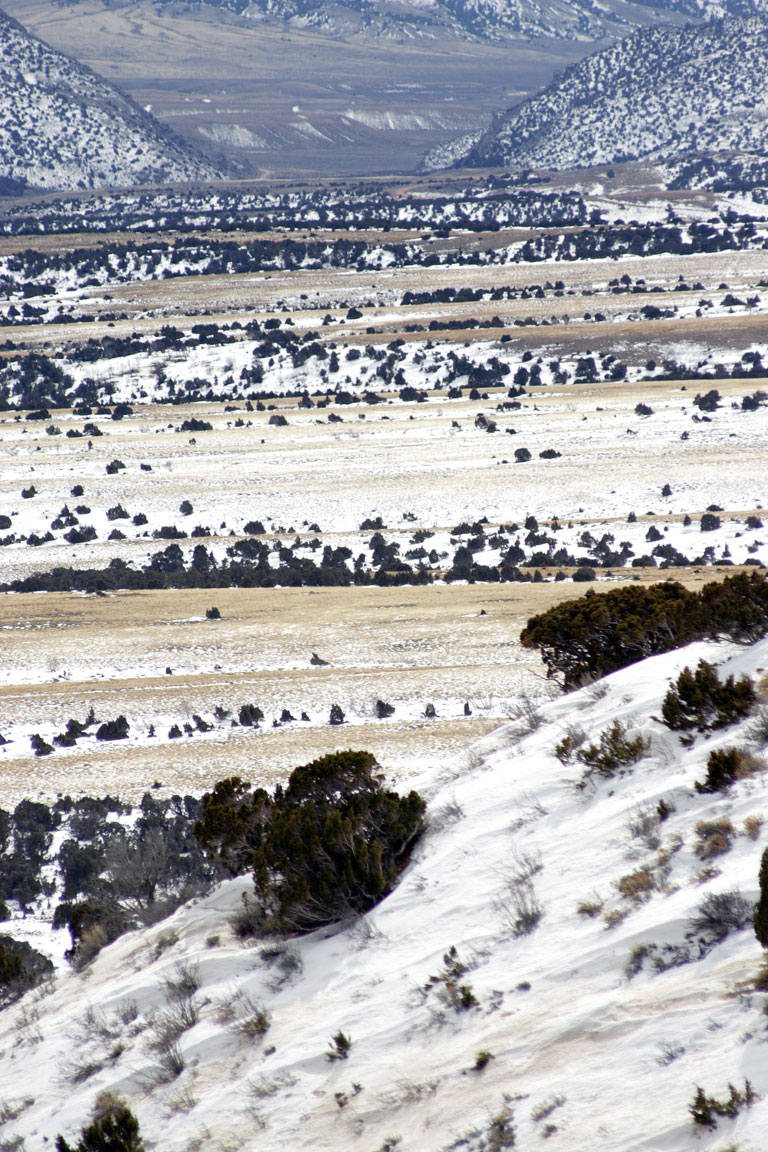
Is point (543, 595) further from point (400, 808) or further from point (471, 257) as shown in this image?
point (471, 257)

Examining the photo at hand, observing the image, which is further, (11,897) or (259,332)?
(259,332)

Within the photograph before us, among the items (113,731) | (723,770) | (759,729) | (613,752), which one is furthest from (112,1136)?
(113,731)

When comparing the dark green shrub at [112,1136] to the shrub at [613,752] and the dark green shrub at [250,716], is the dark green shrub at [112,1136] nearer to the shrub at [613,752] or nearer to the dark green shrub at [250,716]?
the shrub at [613,752]

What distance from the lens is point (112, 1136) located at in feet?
20.0

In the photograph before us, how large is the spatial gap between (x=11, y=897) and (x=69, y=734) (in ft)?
14.4

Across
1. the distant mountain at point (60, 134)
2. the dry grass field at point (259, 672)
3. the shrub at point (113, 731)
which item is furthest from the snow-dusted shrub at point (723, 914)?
the distant mountain at point (60, 134)

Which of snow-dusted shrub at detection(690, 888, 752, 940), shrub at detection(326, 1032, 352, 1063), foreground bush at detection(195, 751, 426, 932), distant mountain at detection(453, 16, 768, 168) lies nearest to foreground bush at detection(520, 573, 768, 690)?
foreground bush at detection(195, 751, 426, 932)

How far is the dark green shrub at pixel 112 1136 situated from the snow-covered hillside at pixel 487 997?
0.60ft

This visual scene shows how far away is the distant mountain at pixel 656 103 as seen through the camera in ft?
477

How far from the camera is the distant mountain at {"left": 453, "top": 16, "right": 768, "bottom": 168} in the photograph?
14538 centimetres

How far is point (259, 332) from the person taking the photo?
6094cm

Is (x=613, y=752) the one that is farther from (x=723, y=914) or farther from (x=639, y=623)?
(x=639, y=623)

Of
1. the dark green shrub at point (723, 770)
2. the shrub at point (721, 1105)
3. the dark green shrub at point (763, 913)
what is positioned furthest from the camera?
the dark green shrub at point (723, 770)

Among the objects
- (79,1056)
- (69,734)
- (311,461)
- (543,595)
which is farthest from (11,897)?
(311,461)
